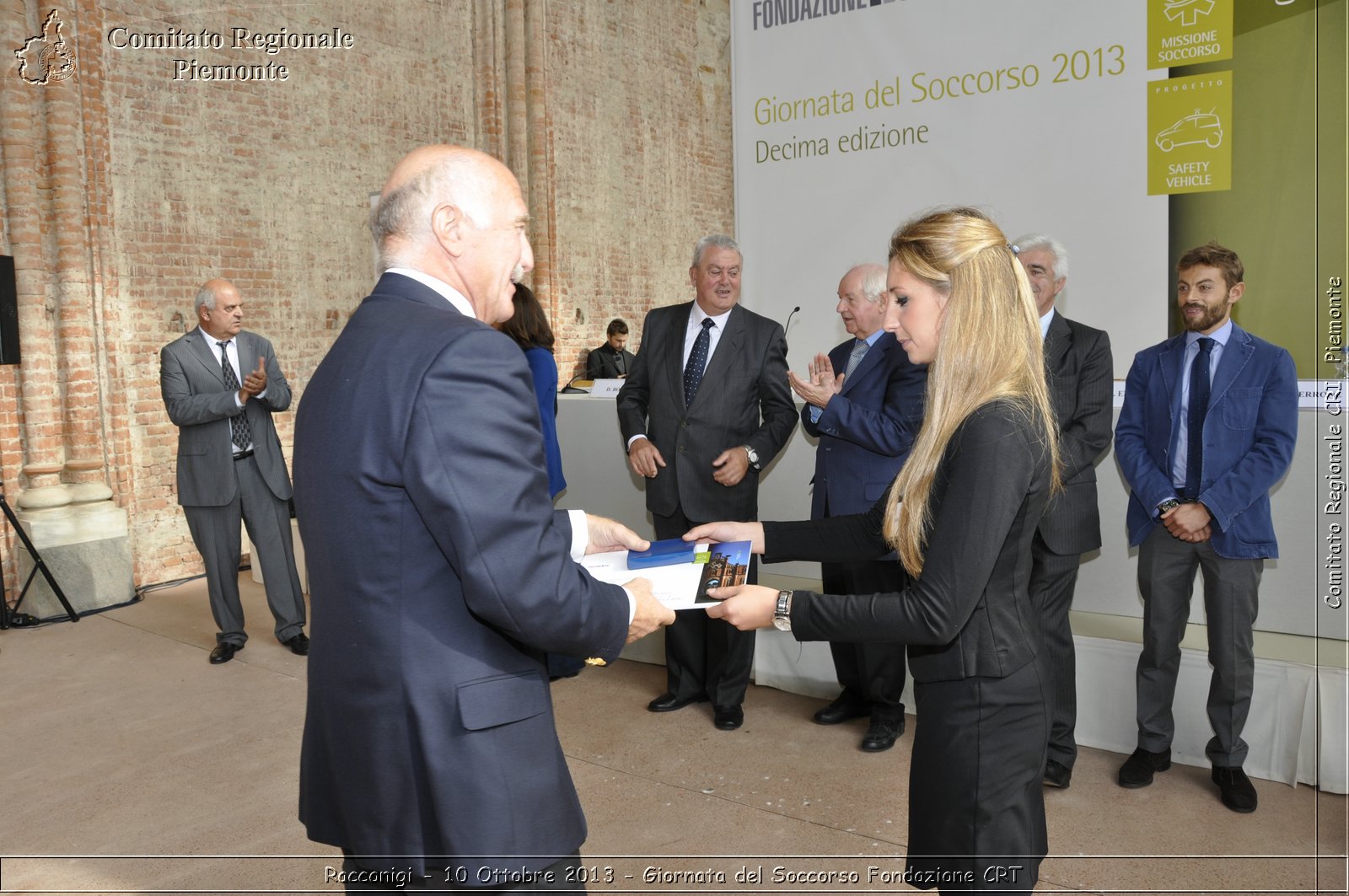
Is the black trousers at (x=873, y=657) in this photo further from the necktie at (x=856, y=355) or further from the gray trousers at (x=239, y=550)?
the gray trousers at (x=239, y=550)

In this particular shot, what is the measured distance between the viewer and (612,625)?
1588mm

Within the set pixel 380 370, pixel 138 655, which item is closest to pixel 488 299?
pixel 380 370

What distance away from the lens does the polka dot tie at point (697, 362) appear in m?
4.25

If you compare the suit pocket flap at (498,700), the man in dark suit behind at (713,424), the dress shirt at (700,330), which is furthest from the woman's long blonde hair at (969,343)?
the dress shirt at (700,330)

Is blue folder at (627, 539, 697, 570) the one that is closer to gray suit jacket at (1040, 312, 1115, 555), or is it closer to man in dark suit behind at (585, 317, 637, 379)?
gray suit jacket at (1040, 312, 1115, 555)

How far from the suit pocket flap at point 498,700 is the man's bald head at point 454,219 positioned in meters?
0.59

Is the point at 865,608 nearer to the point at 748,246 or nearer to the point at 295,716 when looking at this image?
the point at 295,716

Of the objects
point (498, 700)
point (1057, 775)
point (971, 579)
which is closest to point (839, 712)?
point (1057, 775)

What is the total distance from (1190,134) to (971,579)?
350 cm

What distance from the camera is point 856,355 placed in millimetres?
3965

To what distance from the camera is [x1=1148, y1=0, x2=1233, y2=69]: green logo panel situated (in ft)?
13.6

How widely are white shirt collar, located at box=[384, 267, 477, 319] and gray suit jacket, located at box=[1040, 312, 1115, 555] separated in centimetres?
245

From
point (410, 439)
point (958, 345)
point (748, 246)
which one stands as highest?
point (748, 246)

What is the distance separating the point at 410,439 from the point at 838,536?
110 centimetres
